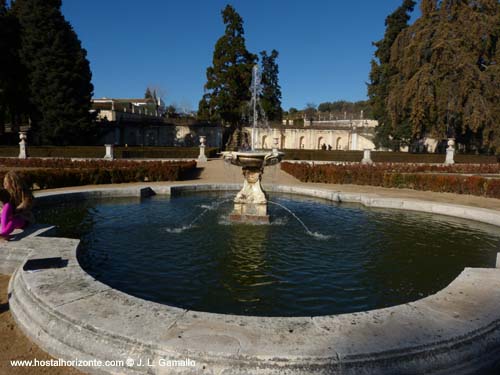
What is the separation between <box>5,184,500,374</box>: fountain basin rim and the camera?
9.54ft

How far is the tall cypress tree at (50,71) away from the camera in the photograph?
3303cm

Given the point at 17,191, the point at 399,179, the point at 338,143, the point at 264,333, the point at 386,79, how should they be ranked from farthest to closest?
the point at 338,143 → the point at 386,79 → the point at 399,179 → the point at 17,191 → the point at 264,333

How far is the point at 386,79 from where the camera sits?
128 feet

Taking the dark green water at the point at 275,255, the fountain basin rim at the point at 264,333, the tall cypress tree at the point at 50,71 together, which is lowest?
the dark green water at the point at 275,255

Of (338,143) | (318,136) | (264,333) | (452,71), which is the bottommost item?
(264,333)

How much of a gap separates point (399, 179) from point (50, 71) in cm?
3072

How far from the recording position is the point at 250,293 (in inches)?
194

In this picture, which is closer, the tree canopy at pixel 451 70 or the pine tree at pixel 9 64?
the tree canopy at pixel 451 70

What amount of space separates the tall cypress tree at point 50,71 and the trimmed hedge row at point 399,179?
74.8ft

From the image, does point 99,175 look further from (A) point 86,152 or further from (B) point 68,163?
(A) point 86,152

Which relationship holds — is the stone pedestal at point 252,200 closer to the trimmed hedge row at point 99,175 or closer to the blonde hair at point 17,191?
the blonde hair at point 17,191

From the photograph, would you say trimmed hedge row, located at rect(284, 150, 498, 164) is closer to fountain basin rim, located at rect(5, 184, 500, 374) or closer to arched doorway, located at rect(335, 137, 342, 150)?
arched doorway, located at rect(335, 137, 342, 150)

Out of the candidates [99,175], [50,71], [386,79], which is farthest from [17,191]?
[386,79]

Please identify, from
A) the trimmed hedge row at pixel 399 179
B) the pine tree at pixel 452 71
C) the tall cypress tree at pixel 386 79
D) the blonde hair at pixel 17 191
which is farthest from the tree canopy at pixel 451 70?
the blonde hair at pixel 17 191
